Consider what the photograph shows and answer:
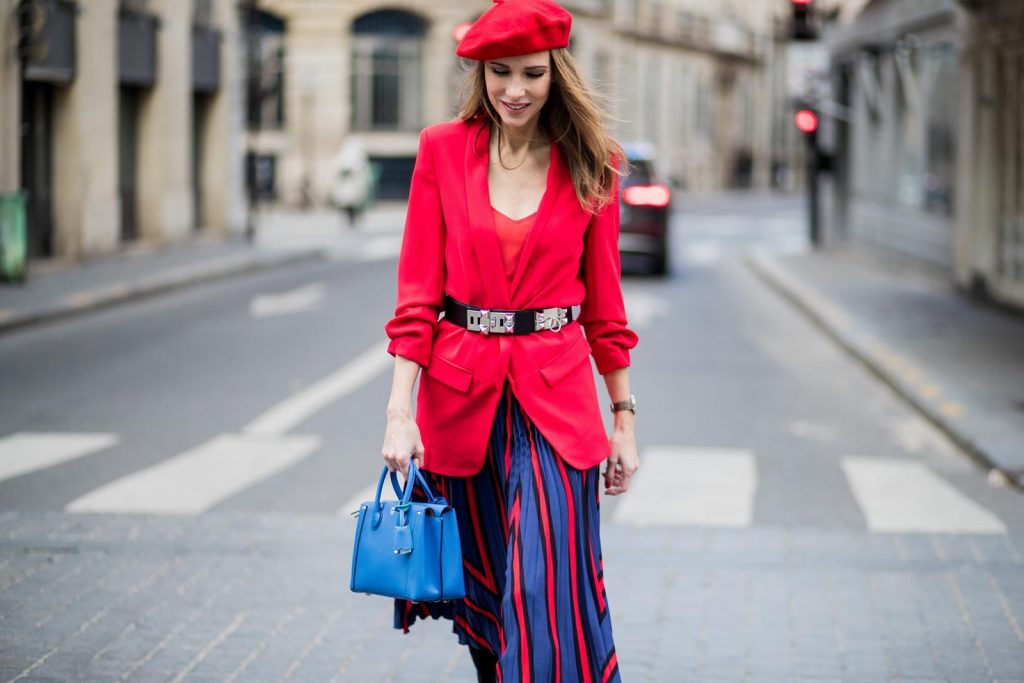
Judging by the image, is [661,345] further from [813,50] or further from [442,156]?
[813,50]

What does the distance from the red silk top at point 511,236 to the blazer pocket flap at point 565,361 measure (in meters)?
0.21

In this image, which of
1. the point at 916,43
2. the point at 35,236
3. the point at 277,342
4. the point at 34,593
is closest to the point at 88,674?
the point at 34,593

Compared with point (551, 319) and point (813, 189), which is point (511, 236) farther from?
point (813, 189)

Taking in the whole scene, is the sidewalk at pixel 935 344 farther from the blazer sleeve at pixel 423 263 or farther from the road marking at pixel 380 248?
the road marking at pixel 380 248

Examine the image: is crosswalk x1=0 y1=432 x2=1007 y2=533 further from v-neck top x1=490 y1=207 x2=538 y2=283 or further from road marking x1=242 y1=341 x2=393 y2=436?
v-neck top x1=490 y1=207 x2=538 y2=283

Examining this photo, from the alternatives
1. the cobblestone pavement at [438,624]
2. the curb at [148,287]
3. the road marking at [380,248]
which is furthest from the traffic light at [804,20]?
the cobblestone pavement at [438,624]

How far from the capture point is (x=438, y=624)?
5.89 meters

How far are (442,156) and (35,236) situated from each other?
19041 mm

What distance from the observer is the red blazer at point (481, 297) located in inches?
149

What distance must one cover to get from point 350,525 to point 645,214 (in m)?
16.1

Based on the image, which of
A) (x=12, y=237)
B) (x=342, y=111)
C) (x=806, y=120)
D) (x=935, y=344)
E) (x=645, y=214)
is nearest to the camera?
(x=935, y=344)

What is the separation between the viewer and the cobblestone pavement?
5.31 metres

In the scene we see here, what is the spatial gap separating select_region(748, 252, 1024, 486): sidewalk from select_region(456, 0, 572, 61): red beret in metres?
5.84

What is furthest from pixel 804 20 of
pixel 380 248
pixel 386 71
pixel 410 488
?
pixel 386 71
